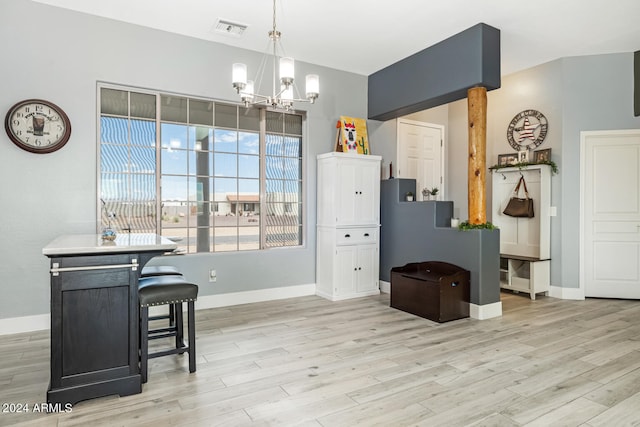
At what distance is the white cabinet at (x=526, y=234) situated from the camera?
517 centimetres

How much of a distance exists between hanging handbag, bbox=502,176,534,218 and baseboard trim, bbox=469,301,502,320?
172 centimetres

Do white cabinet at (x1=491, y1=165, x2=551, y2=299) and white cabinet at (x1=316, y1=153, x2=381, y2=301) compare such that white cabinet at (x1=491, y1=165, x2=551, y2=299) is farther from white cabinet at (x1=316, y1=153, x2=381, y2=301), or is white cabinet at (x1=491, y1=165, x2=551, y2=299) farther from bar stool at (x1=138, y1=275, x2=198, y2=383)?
bar stool at (x1=138, y1=275, x2=198, y2=383)

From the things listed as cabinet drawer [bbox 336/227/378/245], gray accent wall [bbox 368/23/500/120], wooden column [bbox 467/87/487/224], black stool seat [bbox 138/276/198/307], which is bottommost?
black stool seat [bbox 138/276/198/307]

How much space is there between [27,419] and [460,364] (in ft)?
9.37

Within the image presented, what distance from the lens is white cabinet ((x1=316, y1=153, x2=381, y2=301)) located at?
497 cm

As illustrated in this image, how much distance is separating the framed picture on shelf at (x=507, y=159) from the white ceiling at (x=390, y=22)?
1.41 metres

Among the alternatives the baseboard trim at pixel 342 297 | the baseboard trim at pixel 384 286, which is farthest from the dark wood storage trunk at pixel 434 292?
the baseboard trim at pixel 384 286

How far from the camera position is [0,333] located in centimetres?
358

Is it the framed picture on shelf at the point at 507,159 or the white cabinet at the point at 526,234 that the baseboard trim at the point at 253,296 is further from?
the framed picture on shelf at the point at 507,159

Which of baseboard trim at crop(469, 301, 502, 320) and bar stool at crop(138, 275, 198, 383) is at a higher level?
bar stool at crop(138, 275, 198, 383)

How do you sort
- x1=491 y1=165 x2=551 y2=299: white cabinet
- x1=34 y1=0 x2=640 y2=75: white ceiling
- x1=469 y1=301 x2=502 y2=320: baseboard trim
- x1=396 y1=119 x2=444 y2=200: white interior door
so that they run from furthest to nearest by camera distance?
x1=396 y1=119 x2=444 y2=200: white interior door
x1=491 y1=165 x2=551 y2=299: white cabinet
x1=469 y1=301 x2=502 y2=320: baseboard trim
x1=34 y1=0 x2=640 y2=75: white ceiling

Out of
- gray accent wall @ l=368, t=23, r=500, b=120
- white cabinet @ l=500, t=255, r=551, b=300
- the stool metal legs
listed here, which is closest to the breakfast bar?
the stool metal legs

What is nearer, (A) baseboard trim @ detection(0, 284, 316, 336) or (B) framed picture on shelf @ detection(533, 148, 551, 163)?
(A) baseboard trim @ detection(0, 284, 316, 336)

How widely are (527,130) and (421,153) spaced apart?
5.04 ft
